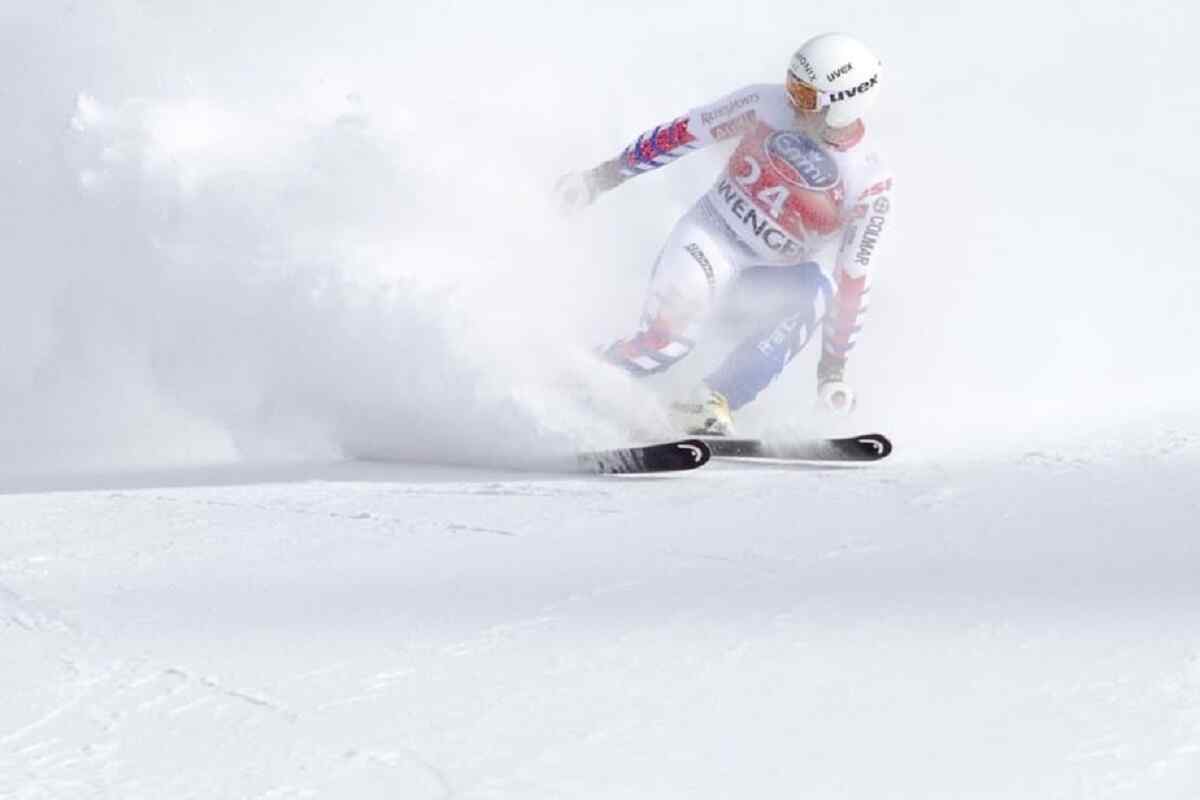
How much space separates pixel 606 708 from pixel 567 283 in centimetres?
368

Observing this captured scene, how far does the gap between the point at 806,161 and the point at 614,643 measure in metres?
3.04

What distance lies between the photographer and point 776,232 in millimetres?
6492

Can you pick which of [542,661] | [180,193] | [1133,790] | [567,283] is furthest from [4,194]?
[1133,790]

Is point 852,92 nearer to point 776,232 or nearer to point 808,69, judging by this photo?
point 808,69

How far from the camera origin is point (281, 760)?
310 cm

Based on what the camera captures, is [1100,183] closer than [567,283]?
No

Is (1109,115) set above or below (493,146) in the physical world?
above

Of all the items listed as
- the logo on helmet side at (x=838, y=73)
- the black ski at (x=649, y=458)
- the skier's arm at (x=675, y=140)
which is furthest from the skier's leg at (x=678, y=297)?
the logo on helmet side at (x=838, y=73)

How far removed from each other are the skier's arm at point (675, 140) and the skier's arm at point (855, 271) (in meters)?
0.50

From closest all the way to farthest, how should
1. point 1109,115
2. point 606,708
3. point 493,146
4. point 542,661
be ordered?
point 606,708
point 542,661
point 493,146
point 1109,115

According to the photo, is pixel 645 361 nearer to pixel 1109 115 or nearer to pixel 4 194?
pixel 4 194

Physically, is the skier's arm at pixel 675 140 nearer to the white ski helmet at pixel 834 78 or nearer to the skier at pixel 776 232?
the skier at pixel 776 232

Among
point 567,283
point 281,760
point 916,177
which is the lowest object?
point 281,760

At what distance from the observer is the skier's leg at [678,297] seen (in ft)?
20.7
